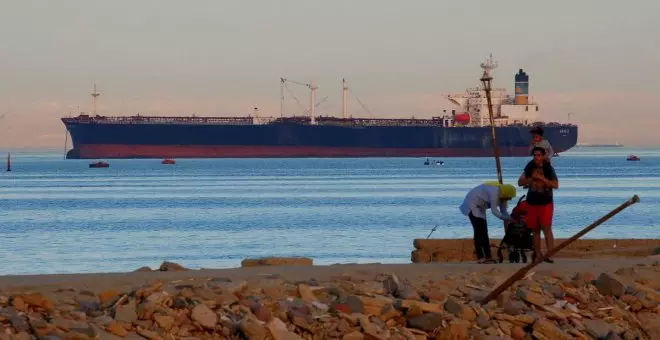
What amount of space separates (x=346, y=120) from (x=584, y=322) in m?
105

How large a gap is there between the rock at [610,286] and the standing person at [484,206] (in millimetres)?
2158

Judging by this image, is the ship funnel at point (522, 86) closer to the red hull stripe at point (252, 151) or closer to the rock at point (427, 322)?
the red hull stripe at point (252, 151)

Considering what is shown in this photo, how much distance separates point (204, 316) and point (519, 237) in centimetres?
443

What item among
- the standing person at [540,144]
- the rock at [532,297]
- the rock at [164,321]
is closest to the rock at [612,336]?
the rock at [532,297]

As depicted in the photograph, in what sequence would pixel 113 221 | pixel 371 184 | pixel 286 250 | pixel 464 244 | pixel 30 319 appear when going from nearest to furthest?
pixel 30 319
pixel 464 244
pixel 286 250
pixel 113 221
pixel 371 184

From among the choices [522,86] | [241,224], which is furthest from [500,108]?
[241,224]

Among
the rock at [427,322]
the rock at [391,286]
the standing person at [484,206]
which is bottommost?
the rock at [427,322]

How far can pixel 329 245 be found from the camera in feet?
83.3

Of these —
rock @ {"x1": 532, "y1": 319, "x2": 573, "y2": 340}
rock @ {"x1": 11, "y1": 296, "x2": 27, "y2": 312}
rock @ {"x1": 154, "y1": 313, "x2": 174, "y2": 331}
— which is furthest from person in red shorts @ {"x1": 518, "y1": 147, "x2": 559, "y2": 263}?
rock @ {"x1": 11, "y1": 296, "x2": 27, "y2": 312}

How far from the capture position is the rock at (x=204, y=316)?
306 inches

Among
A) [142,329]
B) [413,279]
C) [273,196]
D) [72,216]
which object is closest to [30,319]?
[142,329]

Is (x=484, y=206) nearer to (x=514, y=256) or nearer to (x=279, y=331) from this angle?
(x=514, y=256)

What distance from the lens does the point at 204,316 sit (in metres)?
7.81

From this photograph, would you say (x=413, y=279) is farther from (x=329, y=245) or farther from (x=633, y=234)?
(x=633, y=234)
